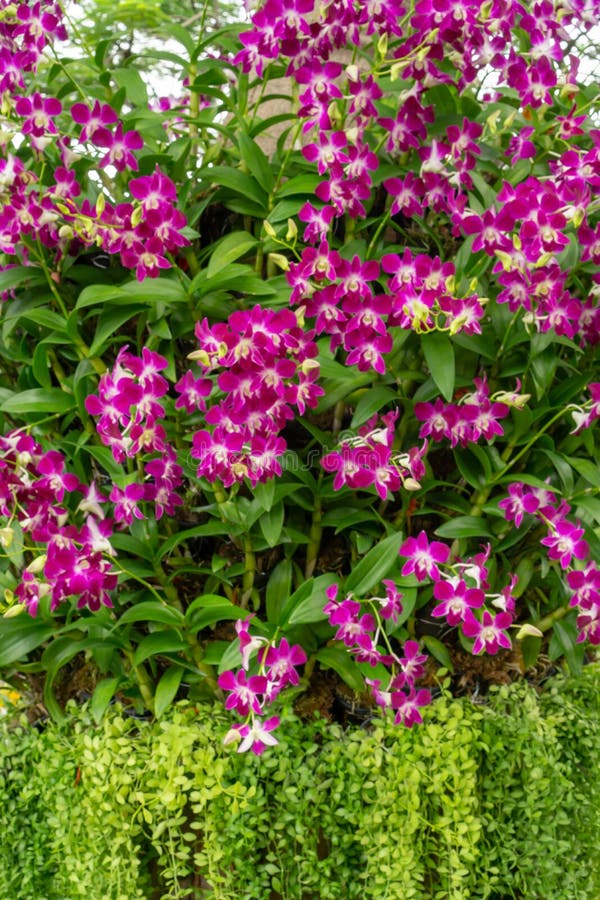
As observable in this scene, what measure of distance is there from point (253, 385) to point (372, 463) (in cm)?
26

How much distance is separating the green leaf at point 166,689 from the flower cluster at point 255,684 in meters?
0.21

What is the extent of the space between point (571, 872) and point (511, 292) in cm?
109

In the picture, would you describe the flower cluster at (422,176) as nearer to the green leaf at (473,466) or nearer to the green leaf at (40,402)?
the green leaf at (473,466)

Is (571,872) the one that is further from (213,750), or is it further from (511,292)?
(511,292)

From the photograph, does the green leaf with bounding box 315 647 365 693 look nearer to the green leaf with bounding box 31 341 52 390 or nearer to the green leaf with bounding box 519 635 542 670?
the green leaf with bounding box 519 635 542 670

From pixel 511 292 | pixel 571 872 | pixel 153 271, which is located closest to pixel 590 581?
pixel 511 292

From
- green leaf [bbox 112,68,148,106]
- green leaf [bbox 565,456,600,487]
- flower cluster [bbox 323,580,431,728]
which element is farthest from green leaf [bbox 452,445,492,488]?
green leaf [bbox 112,68,148,106]

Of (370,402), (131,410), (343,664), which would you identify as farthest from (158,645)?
(370,402)

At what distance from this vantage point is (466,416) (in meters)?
1.56

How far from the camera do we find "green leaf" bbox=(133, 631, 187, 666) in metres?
1.61

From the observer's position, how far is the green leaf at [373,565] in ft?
5.10

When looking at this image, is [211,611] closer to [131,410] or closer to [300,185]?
[131,410]

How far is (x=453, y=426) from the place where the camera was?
1574mm

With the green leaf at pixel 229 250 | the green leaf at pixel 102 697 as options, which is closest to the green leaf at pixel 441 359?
the green leaf at pixel 229 250
